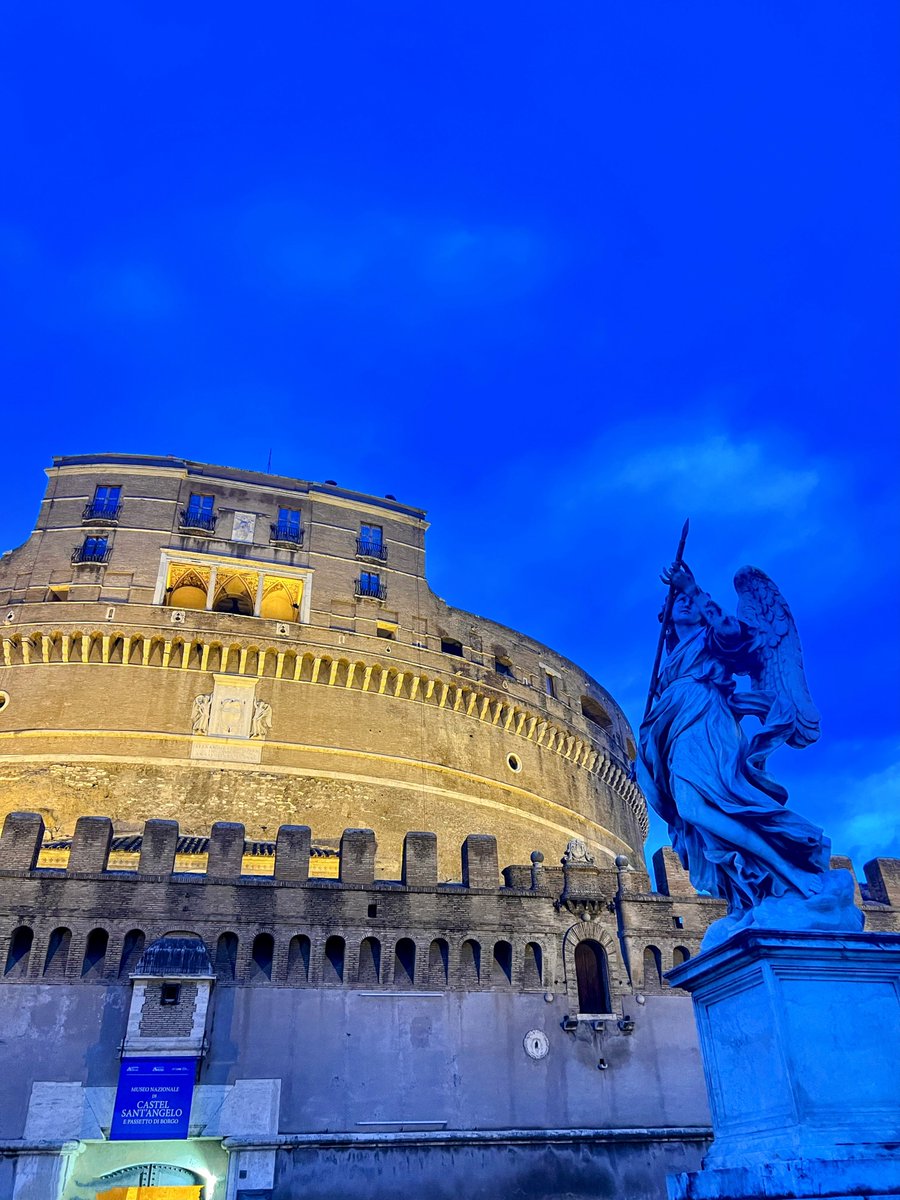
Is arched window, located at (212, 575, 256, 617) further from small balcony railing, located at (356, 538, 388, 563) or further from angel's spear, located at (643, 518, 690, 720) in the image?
angel's spear, located at (643, 518, 690, 720)

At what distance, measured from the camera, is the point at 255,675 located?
1319 inches

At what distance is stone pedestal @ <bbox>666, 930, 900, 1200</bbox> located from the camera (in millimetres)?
6031

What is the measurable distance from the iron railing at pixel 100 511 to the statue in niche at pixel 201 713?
7468 mm

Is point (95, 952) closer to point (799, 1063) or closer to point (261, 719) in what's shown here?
point (799, 1063)

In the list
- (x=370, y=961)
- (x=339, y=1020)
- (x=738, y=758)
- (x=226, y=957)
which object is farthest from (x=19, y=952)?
(x=738, y=758)

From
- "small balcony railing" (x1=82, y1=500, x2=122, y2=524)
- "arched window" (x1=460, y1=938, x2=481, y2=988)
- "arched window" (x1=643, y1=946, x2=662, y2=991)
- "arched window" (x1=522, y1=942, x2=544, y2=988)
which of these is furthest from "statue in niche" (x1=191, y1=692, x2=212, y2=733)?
"arched window" (x1=643, y1=946, x2=662, y2=991)

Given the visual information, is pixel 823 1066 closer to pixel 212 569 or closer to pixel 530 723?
pixel 212 569

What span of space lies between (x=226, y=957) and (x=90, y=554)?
20.3 metres

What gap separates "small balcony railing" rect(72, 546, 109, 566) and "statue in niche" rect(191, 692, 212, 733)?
6.01 metres

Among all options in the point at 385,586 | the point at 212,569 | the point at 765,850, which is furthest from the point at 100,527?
the point at 765,850

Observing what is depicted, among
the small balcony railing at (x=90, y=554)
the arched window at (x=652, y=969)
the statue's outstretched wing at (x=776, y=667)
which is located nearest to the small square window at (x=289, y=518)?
the small balcony railing at (x=90, y=554)

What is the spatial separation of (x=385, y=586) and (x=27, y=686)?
1282 cm

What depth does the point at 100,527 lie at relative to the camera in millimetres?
34844

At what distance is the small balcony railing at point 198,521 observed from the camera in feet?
116
